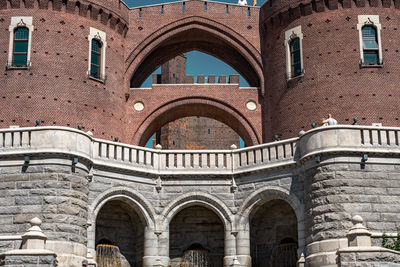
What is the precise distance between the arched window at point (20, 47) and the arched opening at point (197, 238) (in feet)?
41.5

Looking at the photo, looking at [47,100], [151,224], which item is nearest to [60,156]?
[151,224]

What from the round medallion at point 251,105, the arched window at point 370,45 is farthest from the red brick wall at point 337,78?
the round medallion at point 251,105

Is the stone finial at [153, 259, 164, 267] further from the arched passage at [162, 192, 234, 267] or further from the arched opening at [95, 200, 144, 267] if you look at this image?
the arched passage at [162, 192, 234, 267]

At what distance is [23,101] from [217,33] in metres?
12.1

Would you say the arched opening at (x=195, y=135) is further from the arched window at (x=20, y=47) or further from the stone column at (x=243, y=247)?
the stone column at (x=243, y=247)

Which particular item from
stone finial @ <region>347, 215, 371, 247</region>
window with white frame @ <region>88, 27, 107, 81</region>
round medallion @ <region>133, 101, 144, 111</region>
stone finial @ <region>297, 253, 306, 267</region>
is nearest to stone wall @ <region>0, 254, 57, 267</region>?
stone finial @ <region>297, 253, 306, 267</region>

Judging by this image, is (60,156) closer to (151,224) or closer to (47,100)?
(151,224)

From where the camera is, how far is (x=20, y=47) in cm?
3703

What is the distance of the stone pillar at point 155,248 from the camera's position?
2812cm

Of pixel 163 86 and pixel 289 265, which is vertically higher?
pixel 163 86

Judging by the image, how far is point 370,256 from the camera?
2309 cm

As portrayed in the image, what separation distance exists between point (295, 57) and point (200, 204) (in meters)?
12.6

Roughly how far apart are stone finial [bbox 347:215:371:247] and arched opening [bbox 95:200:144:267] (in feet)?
29.2

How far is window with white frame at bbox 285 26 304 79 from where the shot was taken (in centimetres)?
3822
